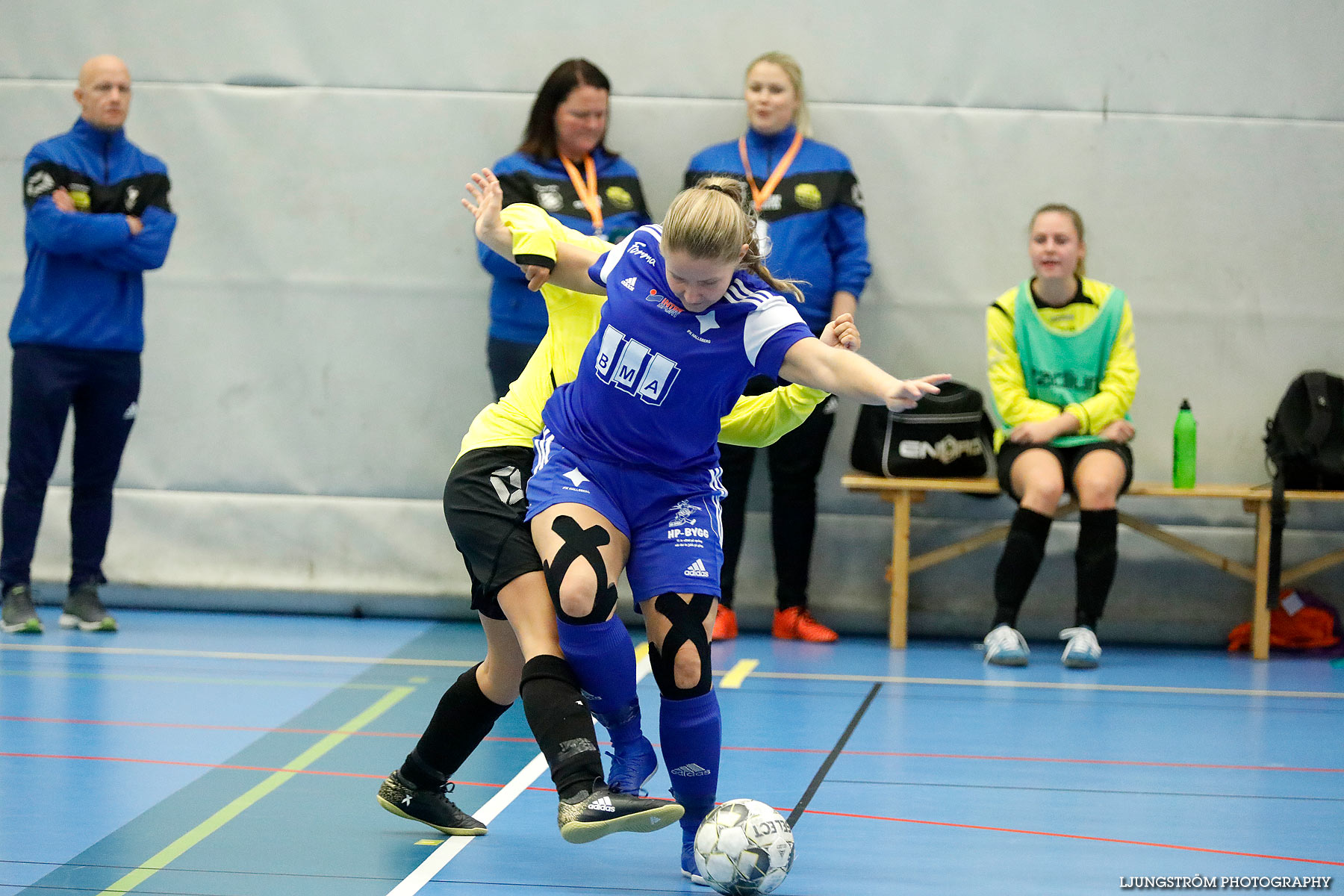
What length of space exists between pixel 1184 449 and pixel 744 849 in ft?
12.9

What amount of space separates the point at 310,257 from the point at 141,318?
42.9 inches

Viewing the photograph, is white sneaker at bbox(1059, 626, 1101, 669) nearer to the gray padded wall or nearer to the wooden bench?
the wooden bench

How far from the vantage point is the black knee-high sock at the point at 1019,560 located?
5.88m

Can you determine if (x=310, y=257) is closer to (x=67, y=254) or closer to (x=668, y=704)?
(x=67, y=254)

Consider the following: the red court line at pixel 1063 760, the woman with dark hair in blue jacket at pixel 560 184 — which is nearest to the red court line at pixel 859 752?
the red court line at pixel 1063 760

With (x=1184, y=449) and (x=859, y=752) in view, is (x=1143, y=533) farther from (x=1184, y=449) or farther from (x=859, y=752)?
(x=859, y=752)

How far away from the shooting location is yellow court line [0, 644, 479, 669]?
5.68m

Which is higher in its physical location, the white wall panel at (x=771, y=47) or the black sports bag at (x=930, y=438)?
the white wall panel at (x=771, y=47)

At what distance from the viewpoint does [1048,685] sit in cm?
550

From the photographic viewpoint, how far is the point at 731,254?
297 cm

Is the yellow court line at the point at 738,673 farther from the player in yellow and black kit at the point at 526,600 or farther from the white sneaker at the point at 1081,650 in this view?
the player in yellow and black kit at the point at 526,600

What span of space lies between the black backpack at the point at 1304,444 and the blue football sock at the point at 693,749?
380 centimetres

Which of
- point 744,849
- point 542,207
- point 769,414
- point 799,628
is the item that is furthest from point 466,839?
point 542,207

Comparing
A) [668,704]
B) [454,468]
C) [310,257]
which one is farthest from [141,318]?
[668,704]
